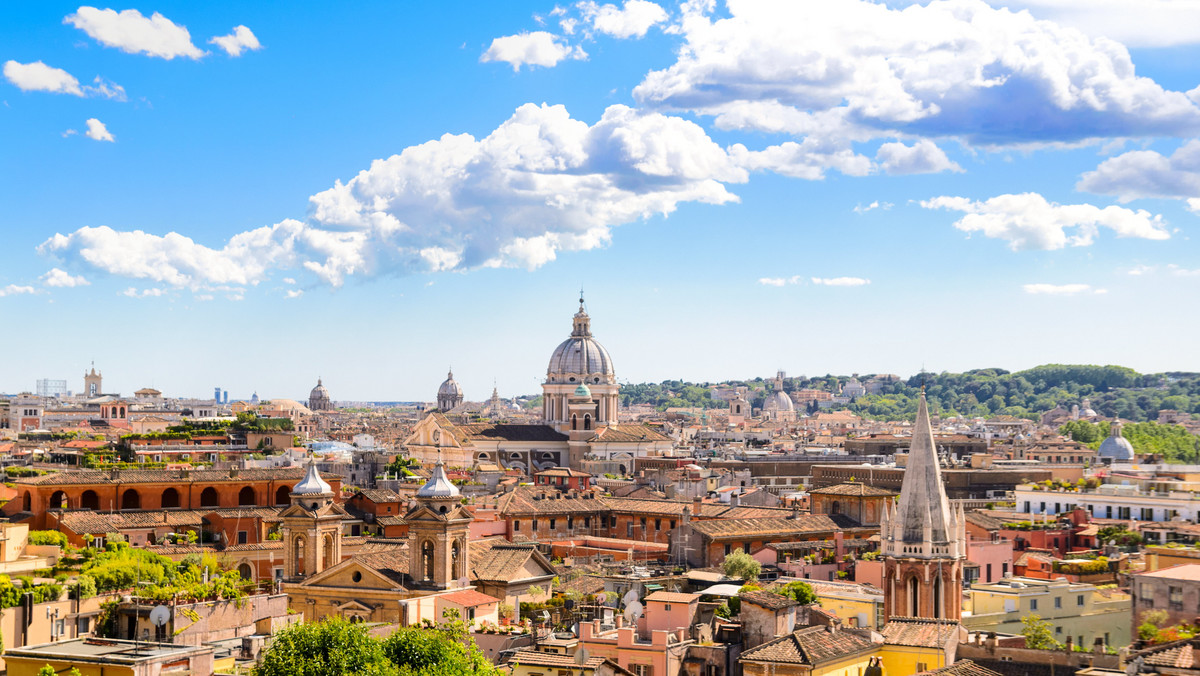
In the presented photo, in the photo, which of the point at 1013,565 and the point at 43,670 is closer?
the point at 43,670

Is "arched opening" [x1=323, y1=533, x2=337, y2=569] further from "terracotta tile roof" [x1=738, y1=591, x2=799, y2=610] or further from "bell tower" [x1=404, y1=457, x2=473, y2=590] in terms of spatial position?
"terracotta tile roof" [x1=738, y1=591, x2=799, y2=610]

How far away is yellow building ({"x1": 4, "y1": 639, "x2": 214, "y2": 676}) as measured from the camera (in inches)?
877

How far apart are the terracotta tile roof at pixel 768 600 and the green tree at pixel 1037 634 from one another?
475 cm

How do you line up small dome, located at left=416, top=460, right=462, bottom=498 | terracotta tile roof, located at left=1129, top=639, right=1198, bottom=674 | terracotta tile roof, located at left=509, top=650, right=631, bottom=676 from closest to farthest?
terracotta tile roof, located at left=1129, top=639, right=1198, bottom=674, terracotta tile roof, located at left=509, top=650, right=631, bottom=676, small dome, located at left=416, top=460, right=462, bottom=498

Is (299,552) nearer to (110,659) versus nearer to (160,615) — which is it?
(160,615)

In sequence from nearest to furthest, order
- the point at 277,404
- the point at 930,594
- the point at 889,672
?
the point at 889,672 < the point at 930,594 < the point at 277,404

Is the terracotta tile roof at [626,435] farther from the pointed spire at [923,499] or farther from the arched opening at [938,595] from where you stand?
→ the arched opening at [938,595]

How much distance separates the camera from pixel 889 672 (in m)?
27.7

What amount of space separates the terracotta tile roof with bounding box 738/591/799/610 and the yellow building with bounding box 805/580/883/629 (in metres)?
4.75

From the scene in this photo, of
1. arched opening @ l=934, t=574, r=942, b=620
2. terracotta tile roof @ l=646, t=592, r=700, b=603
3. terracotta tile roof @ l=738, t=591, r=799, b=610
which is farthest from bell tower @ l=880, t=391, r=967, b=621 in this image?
terracotta tile roof @ l=738, t=591, r=799, b=610

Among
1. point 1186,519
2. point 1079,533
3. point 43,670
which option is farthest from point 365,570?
point 1186,519

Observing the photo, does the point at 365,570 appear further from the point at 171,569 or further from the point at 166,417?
the point at 166,417

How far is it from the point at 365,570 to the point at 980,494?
39425mm

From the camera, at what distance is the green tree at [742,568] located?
41.3 metres
